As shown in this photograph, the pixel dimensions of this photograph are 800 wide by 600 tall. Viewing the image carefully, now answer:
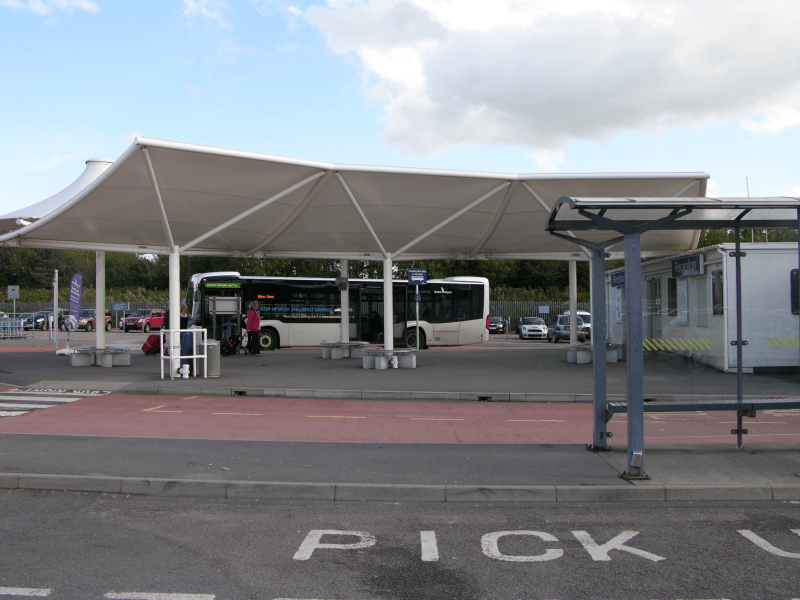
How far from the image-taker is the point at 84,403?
41.0 feet

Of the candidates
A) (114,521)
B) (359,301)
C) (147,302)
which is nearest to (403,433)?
(114,521)

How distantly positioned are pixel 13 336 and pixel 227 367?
24.6 m

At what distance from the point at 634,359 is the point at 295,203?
12.0 m

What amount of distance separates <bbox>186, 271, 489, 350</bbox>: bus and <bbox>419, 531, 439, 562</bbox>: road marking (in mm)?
22225

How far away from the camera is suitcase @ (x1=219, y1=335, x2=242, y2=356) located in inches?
952

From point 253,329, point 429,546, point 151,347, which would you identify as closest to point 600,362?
point 429,546

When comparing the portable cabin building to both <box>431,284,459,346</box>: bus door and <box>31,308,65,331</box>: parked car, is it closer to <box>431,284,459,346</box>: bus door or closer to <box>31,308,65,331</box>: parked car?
<box>431,284,459,346</box>: bus door

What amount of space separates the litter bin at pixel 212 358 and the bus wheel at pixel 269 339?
1265 centimetres

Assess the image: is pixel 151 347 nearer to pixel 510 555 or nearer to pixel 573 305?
pixel 573 305

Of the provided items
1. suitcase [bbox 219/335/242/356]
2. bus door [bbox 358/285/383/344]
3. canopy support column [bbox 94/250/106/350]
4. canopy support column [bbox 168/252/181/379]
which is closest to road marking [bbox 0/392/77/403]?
canopy support column [bbox 168/252/181/379]

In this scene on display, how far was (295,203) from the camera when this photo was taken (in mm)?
17047

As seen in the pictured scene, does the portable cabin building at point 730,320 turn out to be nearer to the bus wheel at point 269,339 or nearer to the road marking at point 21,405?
the road marking at point 21,405

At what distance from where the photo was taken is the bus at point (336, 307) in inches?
1109

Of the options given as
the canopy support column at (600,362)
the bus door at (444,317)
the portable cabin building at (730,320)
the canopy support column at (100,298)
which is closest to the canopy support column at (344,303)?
the canopy support column at (100,298)
